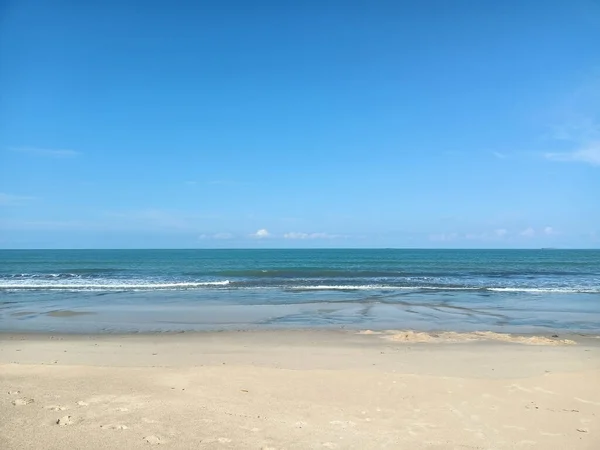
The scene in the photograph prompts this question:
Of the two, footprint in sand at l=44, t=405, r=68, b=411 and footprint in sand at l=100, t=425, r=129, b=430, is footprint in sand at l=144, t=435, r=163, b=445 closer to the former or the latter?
footprint in sand at l=100, t=425, r=129, b=430

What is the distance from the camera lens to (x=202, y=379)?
711 cm

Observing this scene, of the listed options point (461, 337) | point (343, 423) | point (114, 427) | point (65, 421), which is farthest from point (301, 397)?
point (461, 337)

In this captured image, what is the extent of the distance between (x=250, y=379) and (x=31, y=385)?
11.0ft

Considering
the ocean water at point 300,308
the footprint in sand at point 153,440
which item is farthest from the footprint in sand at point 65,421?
the ocean water at point 300,308

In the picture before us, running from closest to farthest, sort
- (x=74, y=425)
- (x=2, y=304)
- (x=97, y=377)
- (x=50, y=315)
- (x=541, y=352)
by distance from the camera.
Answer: (x=74, y=425), (x=97, y=377), (x=541, y=352), (x=50, y=315), (x=2, y=304)

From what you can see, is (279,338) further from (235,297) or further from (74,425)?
(235,297)

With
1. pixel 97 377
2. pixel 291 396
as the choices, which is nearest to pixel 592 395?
pixel 291 396

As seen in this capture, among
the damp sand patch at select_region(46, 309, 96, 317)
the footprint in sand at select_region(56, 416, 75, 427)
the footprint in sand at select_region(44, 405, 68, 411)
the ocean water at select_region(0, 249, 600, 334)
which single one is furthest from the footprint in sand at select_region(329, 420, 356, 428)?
the damp sand patch at select_region(46, 309, 96, 317)

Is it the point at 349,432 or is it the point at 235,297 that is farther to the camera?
the point at 235,297

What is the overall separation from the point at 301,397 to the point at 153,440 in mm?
2333

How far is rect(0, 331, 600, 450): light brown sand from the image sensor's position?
190 inches

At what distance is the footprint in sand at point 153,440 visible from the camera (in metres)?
4.57

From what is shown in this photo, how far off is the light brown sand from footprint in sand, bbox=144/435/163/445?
2 cm

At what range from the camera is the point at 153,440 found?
4617mm
